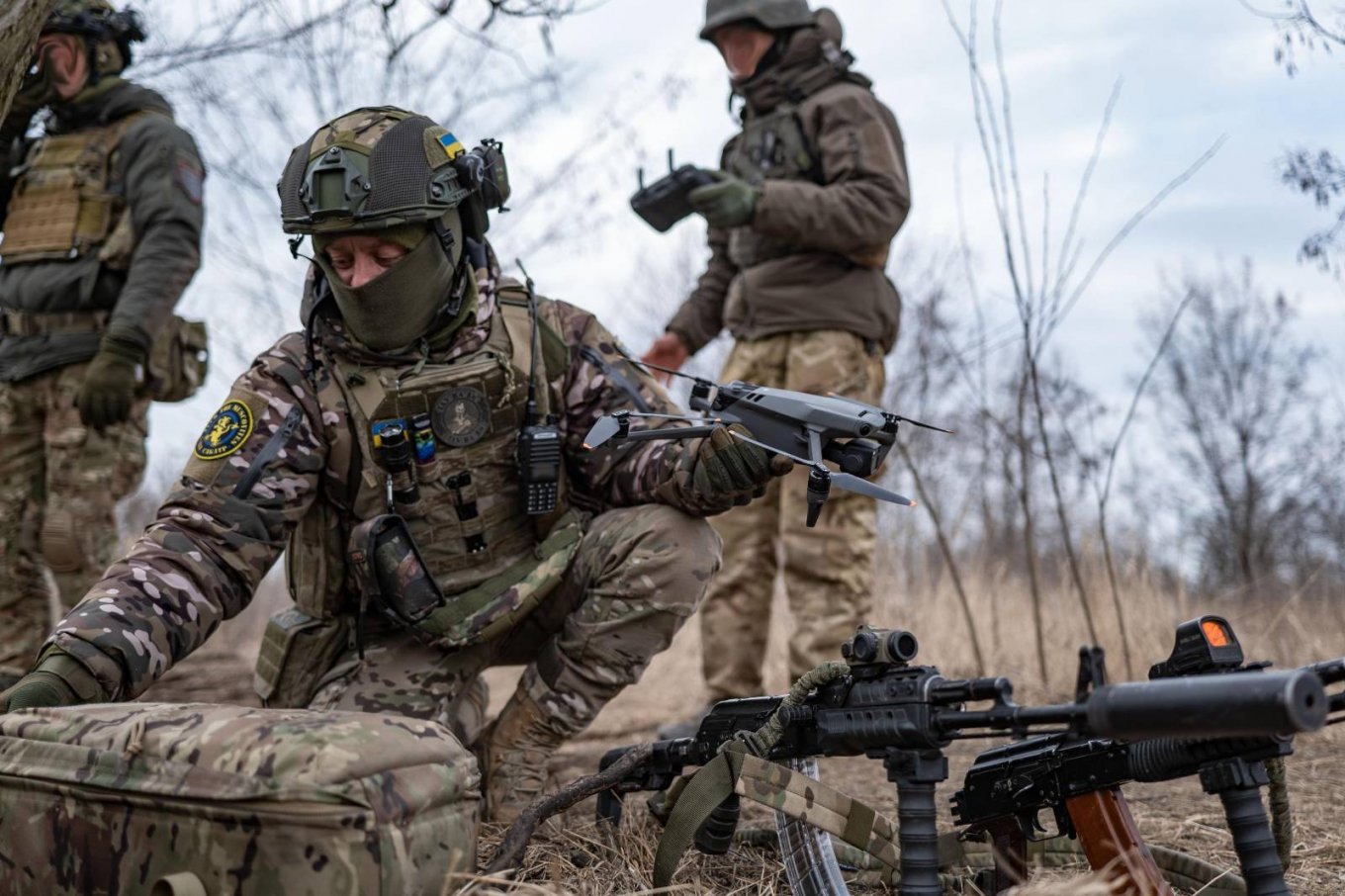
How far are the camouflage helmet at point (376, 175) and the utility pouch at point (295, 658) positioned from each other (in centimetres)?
100

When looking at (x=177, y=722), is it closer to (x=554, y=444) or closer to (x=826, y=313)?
(x=554, y=444)

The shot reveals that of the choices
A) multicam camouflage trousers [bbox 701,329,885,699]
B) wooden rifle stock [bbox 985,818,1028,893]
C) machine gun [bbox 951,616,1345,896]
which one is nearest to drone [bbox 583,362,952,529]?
machine gun [bbox 951,616,1345,896]

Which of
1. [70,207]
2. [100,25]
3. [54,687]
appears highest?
[100,25]

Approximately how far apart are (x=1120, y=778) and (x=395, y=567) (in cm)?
171

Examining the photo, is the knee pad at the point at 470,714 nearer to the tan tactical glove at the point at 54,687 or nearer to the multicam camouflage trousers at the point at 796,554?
the tan tactical glove at the point at 54,687

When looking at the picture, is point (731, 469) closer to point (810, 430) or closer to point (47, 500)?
point (810, 430)

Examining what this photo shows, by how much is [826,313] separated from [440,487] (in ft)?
5.73

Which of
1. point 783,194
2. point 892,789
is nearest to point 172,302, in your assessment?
point 783,194

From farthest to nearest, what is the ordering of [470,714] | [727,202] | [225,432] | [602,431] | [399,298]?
1. [727,202]
2. [470,714]
3. [399,298]
4. [225,432]
5. [602,431]

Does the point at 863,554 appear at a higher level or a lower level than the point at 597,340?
lower

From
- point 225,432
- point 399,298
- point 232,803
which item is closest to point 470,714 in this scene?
point 225,432

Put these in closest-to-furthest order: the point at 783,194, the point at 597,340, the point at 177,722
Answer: the point at 177,722, the point at 597,340, the point at 783,194

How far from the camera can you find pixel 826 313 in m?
4.26

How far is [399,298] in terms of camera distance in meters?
2.90
